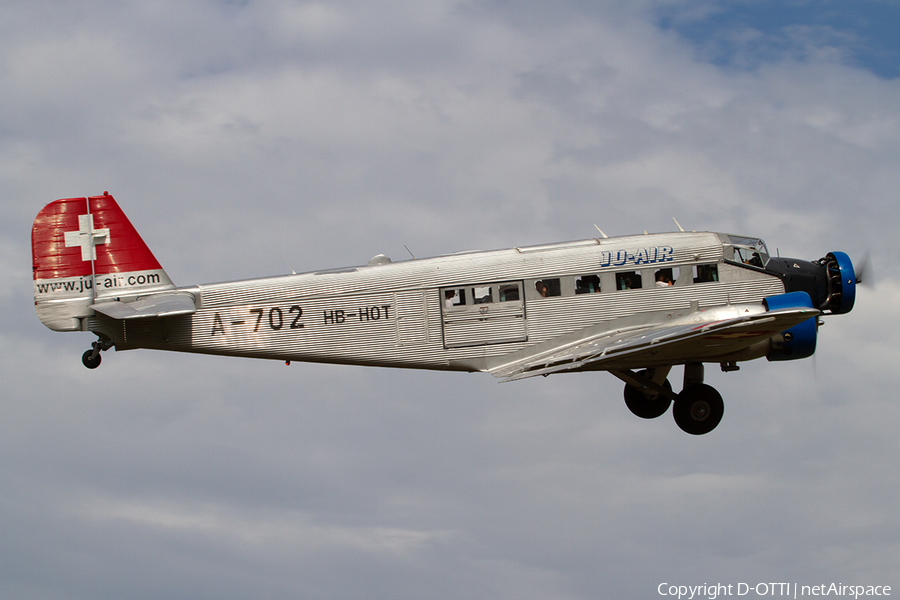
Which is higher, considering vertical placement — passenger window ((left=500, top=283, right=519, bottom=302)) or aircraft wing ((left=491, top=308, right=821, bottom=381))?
passenger window ((left=500, top=283, right=519, bottom=302))

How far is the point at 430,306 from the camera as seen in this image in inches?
758

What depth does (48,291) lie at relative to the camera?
1927 cm

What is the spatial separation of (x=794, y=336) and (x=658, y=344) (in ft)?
11.6

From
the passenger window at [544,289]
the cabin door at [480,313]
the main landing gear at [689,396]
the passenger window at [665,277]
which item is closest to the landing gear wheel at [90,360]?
the cabin door at [480,313]

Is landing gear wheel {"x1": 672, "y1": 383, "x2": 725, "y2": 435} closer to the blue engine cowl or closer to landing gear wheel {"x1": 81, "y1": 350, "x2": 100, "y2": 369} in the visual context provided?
the blue engine cowl

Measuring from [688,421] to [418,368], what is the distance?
5.78 m

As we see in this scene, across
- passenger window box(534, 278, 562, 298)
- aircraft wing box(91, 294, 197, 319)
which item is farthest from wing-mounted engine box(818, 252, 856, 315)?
aircraft wing box(91, 294, 197, 319)

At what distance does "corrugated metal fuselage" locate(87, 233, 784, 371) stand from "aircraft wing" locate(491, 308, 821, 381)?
41cm

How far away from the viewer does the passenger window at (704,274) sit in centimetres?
1958

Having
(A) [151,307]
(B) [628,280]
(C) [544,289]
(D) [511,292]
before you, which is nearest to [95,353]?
(A) [151,307]

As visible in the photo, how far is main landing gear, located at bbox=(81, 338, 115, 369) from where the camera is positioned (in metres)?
19.1

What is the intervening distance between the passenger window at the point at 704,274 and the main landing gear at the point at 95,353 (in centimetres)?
1200

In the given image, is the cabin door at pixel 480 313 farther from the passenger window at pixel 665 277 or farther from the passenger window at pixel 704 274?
the passenger window at pixel 704 274

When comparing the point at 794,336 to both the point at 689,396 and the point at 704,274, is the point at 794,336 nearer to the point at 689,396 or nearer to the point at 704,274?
the point at 704,274
